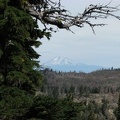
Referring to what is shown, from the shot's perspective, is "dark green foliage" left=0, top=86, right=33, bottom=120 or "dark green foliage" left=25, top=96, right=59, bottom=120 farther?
"dark green foliage" left=25, top=96, right=59, bottom=120

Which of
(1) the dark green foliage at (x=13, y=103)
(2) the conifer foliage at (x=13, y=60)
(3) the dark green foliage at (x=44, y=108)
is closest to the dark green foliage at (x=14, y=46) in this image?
(2) the conifer foliage at (x=13, y=60)

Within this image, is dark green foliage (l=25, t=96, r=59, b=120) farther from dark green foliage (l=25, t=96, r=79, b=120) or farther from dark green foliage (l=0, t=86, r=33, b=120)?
dark green foliage (l=0, t=86, r=33, b=120)

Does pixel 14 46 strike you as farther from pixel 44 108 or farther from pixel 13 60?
pixel 44 108

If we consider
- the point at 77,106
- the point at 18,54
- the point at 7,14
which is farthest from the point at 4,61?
the point at 77,106

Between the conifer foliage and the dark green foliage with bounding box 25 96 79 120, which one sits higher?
the conifer foliage

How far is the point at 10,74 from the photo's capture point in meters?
9.77

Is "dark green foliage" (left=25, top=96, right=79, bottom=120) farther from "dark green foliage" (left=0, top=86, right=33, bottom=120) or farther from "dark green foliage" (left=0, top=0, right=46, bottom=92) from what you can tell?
"dark green foliage" (left=0, top=0, right=46, bottom=92)

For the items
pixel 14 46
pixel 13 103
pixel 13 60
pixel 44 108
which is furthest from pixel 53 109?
pixel 14 46

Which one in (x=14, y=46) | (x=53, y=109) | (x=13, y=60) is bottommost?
(x=53, y=109)

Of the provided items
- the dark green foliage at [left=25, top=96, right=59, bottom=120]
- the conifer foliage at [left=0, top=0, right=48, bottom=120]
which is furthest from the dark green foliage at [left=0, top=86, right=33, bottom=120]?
the dark green foliage at [left=25, top=96, right=59, bottom=120]

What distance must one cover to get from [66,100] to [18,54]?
1.62 metres

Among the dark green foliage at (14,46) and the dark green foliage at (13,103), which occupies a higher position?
the dark green foliage at (14,46)

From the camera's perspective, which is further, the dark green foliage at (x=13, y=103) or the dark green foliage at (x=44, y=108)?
the dark green foliage at (x=44, y=108)

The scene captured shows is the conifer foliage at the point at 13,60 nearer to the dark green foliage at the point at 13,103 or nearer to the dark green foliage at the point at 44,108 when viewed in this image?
the dark green foliage at the point at 13,103
